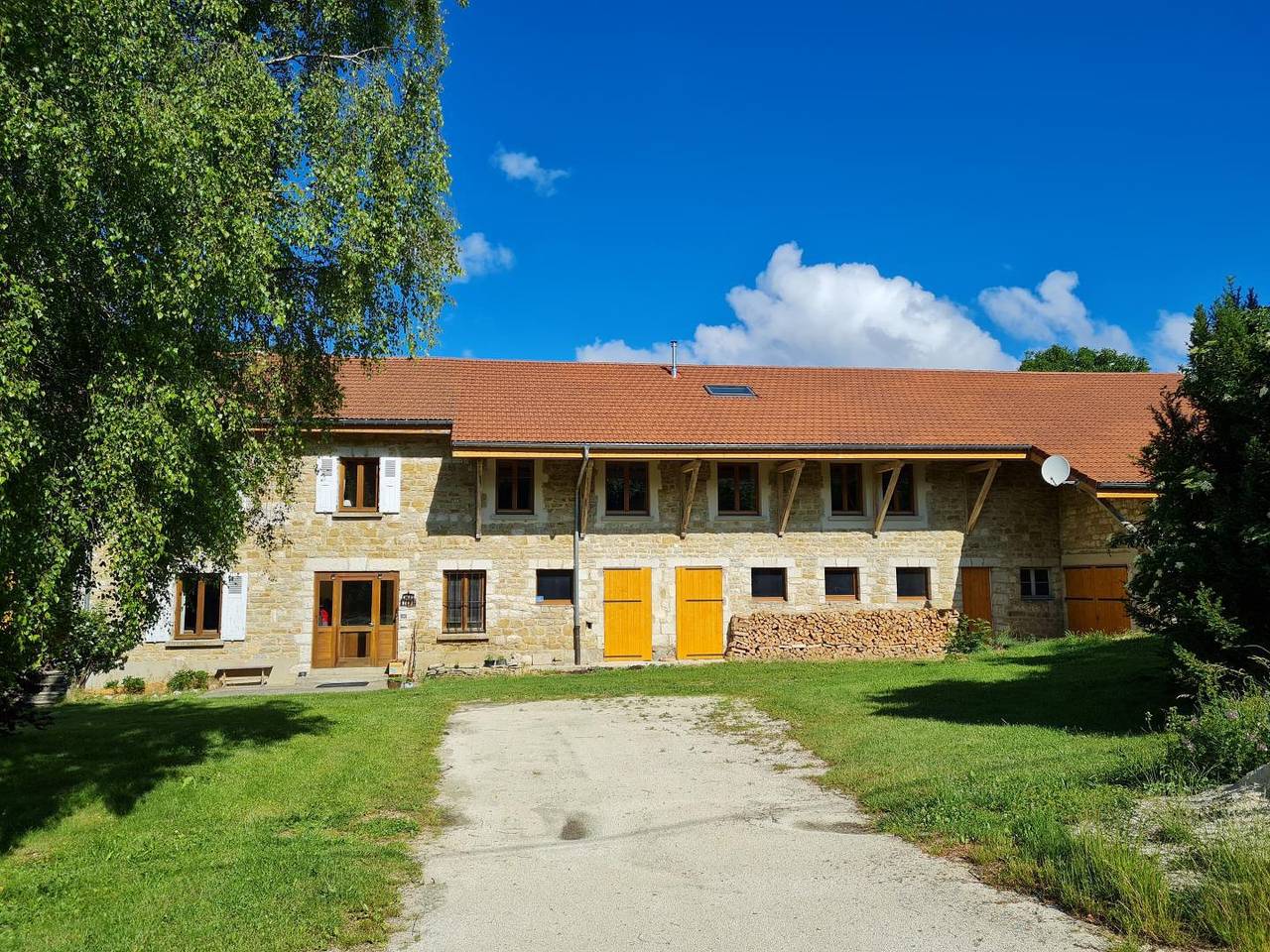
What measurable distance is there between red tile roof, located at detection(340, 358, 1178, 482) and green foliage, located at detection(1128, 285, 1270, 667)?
28.8 feet

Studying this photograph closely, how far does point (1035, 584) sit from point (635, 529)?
8.40 metres

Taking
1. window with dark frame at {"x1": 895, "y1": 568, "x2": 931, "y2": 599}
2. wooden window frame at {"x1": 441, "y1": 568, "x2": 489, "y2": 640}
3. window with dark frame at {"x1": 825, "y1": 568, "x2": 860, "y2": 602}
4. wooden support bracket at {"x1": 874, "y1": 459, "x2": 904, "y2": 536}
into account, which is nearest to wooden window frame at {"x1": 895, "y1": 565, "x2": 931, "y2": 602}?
window with dark frame at {"x1": 895, "y1": 568, "x2": 931, "y2": 599}

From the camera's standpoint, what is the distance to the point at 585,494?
58.5 ft

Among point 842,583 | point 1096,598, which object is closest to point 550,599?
point 842,583

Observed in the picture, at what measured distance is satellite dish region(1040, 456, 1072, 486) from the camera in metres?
16.7

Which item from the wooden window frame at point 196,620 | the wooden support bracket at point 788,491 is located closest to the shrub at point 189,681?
the wooden window frame at point 196,620

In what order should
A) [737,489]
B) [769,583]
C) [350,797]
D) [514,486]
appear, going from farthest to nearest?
1. [737,489]
2. [769,583]
3. [514,486]
4. [350,797]

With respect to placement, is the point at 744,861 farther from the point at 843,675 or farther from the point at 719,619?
the point at 719,619

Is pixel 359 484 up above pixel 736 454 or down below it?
below

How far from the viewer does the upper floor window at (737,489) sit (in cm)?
1841

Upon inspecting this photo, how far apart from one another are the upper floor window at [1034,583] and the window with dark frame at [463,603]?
11.0 metres

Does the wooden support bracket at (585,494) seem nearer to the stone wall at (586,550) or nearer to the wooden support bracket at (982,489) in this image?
the stone wall at (586,550)

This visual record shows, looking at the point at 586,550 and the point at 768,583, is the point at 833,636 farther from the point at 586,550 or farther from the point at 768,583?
the point at 586,550

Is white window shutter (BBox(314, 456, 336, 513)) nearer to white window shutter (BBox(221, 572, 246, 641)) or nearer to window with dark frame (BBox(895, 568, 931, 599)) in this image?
white window shutter (BBox(221, 572, 246, 641))
